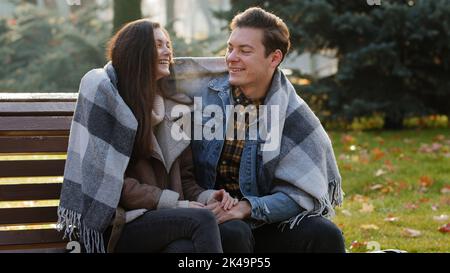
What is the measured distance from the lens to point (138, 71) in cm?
352

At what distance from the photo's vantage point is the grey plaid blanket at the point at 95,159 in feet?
11.0

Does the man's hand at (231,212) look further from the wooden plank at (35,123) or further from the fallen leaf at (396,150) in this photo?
the fallen leaf at (396,150)

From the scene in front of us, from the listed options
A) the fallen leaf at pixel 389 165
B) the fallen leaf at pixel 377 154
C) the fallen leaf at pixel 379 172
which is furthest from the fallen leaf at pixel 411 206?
the fallen leaf at pixel 377 154

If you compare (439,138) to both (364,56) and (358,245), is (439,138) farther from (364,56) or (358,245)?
(358,245)

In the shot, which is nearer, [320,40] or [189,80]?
[189,80]

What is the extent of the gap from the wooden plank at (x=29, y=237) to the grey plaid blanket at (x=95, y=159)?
20 centimetres

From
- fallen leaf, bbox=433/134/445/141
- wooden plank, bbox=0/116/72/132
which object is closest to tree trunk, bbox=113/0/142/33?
fallen leaf, bbox=433/134/445/141

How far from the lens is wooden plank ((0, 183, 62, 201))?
362 centimetres

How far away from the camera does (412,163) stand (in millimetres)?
7492

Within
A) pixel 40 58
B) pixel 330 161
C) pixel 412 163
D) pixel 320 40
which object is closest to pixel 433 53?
pixel 320 40

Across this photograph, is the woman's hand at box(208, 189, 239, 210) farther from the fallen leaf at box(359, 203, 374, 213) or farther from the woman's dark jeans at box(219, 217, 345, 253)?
the fallen leaf at box(359, 203, 374, 213)
